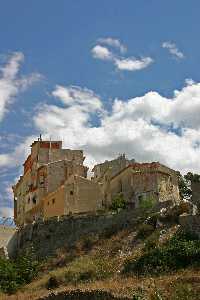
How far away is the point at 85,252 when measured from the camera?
4672cm

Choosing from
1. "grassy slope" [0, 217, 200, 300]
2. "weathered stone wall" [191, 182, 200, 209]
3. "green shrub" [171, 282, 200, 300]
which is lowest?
"green shrub" [171, 282, 200, 300]

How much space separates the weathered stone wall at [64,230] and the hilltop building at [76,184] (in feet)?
22.6

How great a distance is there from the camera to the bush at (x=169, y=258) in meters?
36.9

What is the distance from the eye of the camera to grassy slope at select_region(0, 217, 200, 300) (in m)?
31.0

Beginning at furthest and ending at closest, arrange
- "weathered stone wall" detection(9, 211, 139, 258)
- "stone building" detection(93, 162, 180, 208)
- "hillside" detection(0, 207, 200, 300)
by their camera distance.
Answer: "stone building" detection(93, 162, 180, 208), "weathered stone wall" detection(9, 211, 139, 258), "hillside" detection(0, 207, 200, 300)

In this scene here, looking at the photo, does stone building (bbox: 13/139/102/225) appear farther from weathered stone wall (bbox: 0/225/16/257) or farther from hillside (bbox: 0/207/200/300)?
hillside (bbox: 0/207/200/300)

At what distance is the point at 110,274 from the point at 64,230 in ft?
46.3

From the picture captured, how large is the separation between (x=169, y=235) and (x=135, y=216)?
5984 millimetres

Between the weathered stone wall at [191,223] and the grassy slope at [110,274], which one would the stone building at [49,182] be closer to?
the grassy slope at [110,274]

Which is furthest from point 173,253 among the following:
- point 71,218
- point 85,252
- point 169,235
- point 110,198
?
point 110,198

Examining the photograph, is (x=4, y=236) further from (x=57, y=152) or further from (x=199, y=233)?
(x=199, y=233)

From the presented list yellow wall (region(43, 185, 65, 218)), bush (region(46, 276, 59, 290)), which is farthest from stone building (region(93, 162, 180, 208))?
bush (region(46, 276, 59, 290))

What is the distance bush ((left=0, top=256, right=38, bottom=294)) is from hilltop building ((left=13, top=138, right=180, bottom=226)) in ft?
46.8

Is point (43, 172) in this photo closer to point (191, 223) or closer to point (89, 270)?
point (89, 270)
